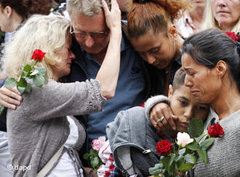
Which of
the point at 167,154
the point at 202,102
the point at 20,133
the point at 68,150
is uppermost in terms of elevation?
the point at 202,102

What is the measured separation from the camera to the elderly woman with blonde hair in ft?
8.65

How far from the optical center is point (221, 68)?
2289 millimetres

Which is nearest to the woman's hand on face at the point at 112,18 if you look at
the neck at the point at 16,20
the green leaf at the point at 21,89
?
the green leaf at the point at 21,89

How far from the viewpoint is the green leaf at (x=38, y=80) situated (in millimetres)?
2541

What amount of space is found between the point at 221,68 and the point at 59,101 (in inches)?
41.5

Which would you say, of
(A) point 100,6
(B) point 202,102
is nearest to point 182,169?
(B) point 202,102

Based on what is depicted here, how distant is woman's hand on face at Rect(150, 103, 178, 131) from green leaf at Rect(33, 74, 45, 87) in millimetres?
746

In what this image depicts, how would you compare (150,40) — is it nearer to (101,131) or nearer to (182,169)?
(101,131)

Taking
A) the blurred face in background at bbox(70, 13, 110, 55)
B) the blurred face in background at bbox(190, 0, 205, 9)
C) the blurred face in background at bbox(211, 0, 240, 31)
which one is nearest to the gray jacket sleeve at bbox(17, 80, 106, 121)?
the blurred face in background at bbox(70, 13, 110, 55)

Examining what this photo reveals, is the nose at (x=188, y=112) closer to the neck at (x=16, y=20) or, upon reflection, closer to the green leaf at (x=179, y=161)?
the green leaf at (x=179, y=161)

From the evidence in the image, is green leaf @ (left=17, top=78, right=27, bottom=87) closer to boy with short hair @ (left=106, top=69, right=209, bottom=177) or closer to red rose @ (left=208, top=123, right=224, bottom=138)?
boy with short hair @ (left=106, top=69, right=209, bottom=177)

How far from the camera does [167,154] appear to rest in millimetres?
2180

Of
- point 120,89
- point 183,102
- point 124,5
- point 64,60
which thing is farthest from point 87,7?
point 183,102

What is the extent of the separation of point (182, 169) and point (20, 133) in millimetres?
1149
